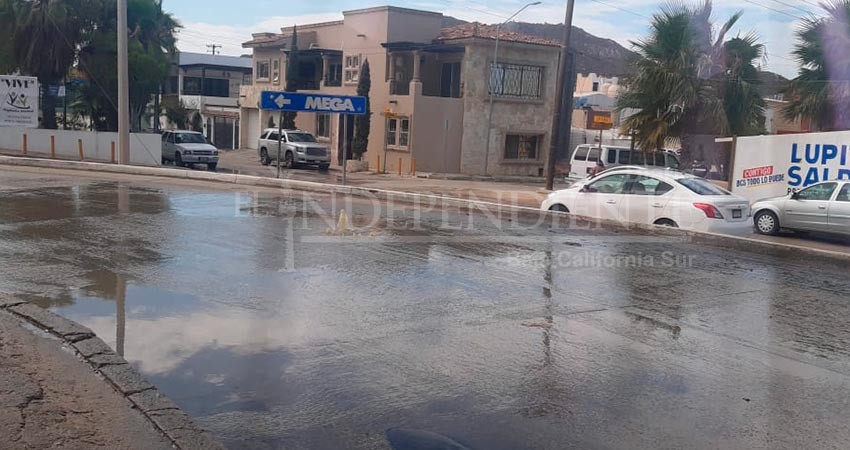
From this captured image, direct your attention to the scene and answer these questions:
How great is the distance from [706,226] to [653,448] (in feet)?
34.1

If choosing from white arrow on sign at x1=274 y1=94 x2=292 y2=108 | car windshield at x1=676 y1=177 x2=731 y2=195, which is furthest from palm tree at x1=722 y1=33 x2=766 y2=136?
white arrow on sign at x1=274 y1=94 x2=292 y2=108

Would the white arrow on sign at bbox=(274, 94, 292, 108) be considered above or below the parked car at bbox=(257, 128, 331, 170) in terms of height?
above

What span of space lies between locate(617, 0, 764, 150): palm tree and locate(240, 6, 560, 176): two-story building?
1213 cm

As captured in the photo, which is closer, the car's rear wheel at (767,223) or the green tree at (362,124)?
the car's rear wheel at (767,223)

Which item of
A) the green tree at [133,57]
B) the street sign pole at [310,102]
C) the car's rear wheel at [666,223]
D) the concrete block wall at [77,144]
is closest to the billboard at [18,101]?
the concrete block wall at [77,144]

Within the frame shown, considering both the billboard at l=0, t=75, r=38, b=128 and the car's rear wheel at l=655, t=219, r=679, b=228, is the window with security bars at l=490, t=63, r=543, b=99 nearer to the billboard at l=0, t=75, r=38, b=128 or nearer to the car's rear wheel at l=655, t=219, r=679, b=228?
the billboard at l=0, t=75, r=38, b=128

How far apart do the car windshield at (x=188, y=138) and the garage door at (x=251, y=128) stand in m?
16.5

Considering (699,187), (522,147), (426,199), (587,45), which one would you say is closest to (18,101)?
(426,199)

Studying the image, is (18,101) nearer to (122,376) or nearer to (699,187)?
(699,187)

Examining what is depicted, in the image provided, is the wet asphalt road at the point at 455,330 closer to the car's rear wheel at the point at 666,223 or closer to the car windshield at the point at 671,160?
the car's rear wheel at the point at 666,223

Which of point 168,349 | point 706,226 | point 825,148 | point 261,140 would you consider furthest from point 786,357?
point 261,140

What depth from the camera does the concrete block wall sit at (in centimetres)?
3181

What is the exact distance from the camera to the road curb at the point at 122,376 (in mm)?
4574

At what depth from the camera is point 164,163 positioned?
34.8m
